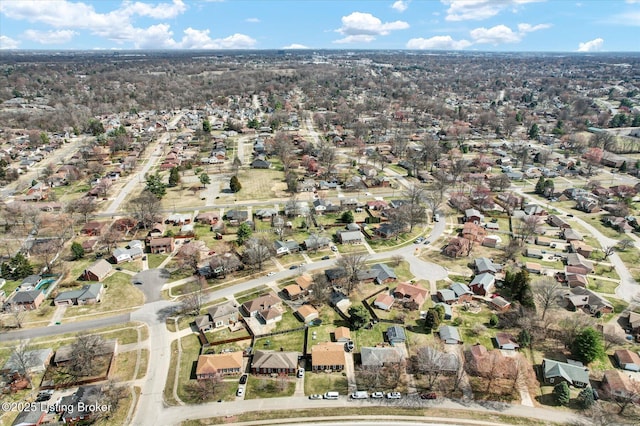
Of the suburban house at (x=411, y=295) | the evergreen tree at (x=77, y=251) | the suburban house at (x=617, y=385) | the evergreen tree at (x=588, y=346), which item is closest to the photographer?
the suburban house at (x=617, y=385)

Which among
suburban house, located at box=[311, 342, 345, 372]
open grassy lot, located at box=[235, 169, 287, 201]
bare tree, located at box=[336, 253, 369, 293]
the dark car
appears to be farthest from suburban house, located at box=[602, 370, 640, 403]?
open grassy lot, located at box=[235, 169, 287, 201]

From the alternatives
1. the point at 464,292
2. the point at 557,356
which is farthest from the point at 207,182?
the point at 557,356

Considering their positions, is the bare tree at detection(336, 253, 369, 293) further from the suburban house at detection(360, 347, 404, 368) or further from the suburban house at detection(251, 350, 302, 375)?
the suburban house at detection(251, 350, 302, 375)

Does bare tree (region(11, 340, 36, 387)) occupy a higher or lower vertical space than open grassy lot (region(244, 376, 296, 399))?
higher

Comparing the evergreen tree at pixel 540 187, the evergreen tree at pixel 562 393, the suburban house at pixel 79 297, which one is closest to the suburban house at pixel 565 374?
the evergreen tree at pixel 562 393

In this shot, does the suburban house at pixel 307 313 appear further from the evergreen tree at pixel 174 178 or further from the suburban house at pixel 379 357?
the evergreen tree at pixel 174 178

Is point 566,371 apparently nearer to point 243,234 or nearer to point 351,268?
point 351,268
